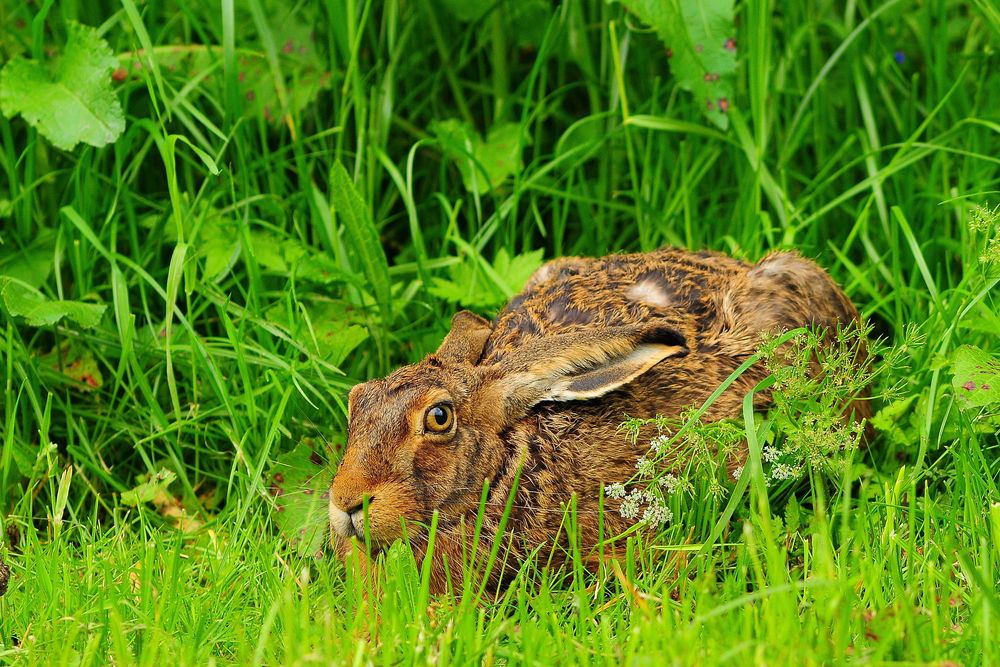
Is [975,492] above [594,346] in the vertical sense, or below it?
below

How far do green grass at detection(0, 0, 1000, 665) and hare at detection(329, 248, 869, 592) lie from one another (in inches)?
8.2

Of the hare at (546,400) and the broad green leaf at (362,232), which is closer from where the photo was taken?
the hare at (546,400)

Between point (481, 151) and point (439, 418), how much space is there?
6.44ft

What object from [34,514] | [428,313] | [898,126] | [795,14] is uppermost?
[795,14]

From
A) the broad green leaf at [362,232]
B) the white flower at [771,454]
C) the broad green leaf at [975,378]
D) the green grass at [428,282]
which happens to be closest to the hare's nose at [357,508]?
the green grass at [428,282]

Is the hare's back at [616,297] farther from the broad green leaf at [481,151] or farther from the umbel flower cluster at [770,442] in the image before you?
the broad green leaf at [481,151]

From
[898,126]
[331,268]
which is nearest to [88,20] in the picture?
[331,268]

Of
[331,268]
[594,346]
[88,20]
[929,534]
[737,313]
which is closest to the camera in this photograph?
[929,534]

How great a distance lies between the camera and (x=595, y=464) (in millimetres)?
3838

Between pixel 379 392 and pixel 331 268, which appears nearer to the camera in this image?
pixel 379 392

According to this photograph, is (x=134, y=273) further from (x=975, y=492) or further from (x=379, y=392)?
(x=975, y=492)

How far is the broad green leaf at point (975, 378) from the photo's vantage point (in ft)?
12.1

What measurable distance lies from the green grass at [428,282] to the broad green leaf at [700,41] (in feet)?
0.95

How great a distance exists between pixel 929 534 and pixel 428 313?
220 centimetres
